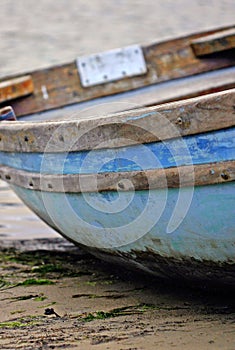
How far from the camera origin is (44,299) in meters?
2.98

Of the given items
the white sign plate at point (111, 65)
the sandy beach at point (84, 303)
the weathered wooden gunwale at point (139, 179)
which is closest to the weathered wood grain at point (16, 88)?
the white sign plate at point (111, 65)

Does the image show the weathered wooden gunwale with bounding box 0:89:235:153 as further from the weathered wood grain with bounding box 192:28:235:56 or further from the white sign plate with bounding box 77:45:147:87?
the weathered wood grain with bounding box 192:28:235:56

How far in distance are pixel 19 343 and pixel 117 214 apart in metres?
0.58

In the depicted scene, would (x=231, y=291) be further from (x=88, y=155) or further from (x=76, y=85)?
(x=76, y=85)

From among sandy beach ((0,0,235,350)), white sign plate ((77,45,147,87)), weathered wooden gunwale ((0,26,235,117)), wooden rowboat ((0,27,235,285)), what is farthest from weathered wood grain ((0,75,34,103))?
wooden rowboat ((0,27,235,285))

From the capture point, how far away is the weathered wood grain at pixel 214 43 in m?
4.80

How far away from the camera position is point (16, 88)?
183 inches

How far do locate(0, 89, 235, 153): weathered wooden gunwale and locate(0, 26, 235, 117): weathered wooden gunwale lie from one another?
1.94 meters

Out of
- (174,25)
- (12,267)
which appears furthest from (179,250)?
(174,25)

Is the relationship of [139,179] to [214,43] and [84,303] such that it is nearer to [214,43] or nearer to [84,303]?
[84,303]

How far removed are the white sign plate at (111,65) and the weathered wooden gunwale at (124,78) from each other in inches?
1.4

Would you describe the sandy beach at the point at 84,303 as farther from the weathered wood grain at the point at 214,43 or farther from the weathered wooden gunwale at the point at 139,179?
the weathered wood grain at the point at 214,43

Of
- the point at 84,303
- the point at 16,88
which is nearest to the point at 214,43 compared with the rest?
the point at 16,88

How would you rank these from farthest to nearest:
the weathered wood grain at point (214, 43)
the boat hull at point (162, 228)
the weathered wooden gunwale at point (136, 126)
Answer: the weathered wood grain at point (214, 43) → the boat hull at point (162, 228) → the weathered wooden gunwale at point (136, 126)
